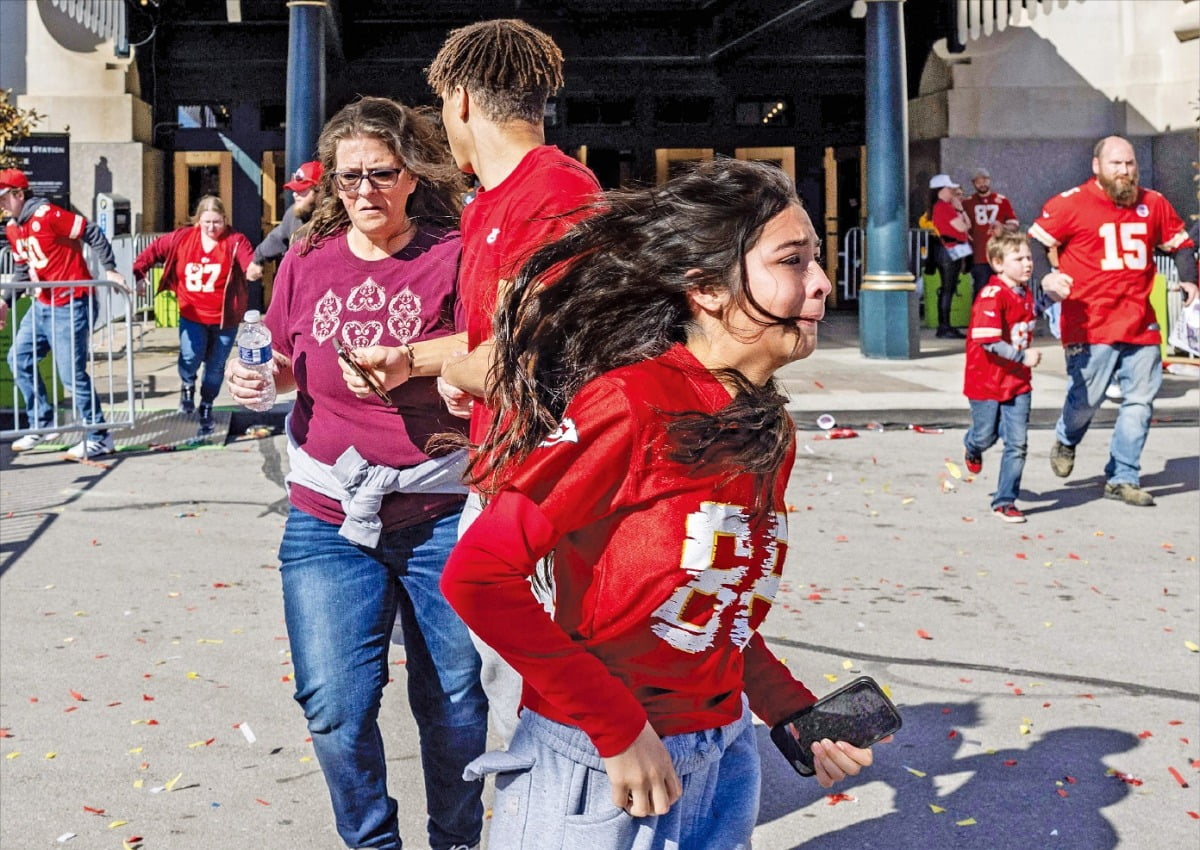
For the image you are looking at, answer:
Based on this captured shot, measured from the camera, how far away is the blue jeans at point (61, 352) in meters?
11.4

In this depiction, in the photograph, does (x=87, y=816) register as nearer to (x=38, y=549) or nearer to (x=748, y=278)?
(x=748, y=278)

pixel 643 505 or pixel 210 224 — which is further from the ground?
pixel 210 224

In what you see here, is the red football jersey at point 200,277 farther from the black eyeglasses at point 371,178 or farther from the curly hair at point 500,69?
the curly hair at point 500,69

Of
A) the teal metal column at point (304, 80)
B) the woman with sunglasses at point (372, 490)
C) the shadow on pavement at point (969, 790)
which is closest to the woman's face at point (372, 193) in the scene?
the woman with sunglasses at point (372, 490)

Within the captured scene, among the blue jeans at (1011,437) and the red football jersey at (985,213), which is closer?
the blue jeans at (1011,437)

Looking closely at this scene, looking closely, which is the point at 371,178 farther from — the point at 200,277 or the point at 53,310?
the point at 200,277

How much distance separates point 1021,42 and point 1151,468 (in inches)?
568

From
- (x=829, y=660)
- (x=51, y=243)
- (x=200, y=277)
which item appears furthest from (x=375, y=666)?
(x=51, y=243)

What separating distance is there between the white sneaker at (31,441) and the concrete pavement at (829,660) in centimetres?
99

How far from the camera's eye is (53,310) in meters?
11.3

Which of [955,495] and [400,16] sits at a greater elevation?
[400,16]

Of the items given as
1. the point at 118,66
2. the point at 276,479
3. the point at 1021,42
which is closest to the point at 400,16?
the point at 118,66

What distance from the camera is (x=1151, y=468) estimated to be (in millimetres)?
10383

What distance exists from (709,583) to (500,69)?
161 centimetres
